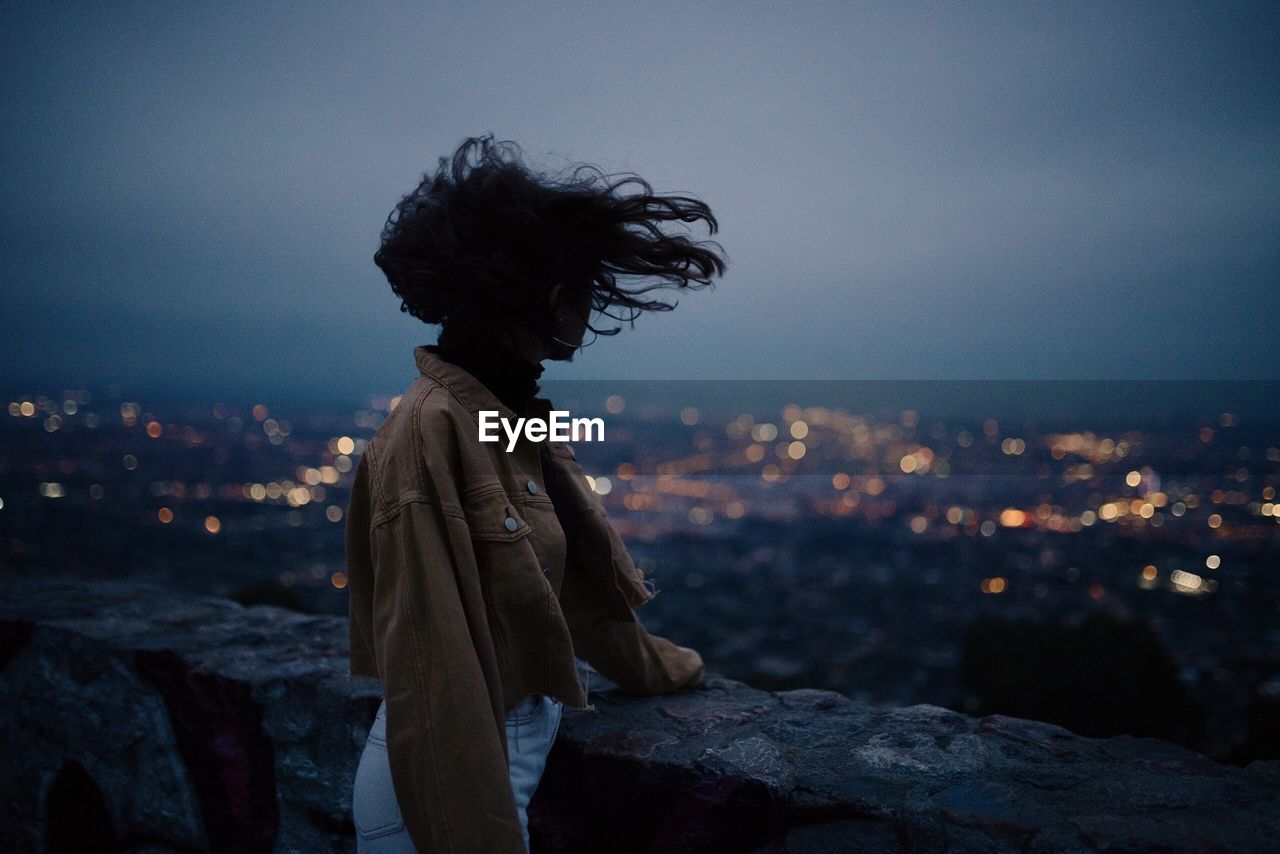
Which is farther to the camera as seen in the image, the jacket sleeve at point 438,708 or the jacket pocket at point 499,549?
the jacket pocket at point 499,549

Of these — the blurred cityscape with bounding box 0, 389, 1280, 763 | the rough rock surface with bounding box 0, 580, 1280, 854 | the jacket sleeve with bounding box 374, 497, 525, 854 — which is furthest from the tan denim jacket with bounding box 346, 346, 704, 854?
the blurred cityscape with bounding box 0, 389, 1280, 763

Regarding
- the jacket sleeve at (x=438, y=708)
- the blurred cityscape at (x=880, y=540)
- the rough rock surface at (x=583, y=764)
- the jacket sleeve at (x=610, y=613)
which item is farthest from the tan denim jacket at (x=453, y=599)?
the blurred cityscape at (x=880, y=540)

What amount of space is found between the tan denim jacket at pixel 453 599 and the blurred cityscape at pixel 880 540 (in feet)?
10.3

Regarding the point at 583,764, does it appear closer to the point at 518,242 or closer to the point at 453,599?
the point at 453,599

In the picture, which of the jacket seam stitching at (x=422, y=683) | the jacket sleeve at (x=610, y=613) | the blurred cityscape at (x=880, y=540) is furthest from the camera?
the blurred cityscape at (x=880, y=540)

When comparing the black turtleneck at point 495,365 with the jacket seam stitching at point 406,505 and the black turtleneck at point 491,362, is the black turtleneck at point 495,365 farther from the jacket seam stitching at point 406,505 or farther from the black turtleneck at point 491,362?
the jacket seam stitching at point 406,505

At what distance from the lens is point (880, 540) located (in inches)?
713

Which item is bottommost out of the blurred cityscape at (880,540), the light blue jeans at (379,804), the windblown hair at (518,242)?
the blurred cityscape at (880,540)

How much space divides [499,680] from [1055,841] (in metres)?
1.03

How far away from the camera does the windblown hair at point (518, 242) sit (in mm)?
1291

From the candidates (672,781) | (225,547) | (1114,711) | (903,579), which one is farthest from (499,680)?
(903,579)

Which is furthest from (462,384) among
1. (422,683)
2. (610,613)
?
(610,613)

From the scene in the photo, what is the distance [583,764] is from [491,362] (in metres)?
1.04

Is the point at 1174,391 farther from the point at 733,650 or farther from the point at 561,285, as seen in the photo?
the point at 561,285
